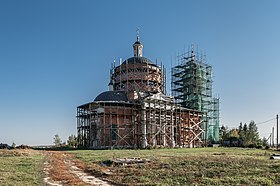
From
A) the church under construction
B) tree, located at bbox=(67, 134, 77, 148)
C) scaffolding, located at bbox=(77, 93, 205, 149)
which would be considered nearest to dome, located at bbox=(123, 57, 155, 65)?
the church under construction

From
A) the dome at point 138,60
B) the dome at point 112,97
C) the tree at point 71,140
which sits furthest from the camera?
the tree at point 71,140

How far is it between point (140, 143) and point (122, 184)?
98.3ft

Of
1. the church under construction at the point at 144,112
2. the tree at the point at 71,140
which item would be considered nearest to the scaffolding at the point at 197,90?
the church under construction at the point at 144,112

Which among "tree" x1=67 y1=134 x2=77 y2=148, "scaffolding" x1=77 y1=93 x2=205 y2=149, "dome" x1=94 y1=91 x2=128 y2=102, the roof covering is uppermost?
the roof covering

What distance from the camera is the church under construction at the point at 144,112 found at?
40.1 meters

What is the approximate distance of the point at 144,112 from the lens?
136ft

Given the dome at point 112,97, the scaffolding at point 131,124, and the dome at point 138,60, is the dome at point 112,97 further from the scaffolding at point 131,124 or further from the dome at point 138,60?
the dome at point 138,60

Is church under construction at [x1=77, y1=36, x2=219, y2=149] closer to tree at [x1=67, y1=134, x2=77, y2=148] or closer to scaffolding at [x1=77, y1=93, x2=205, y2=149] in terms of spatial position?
scaffolding at [x1=77, y1=93, x2=205, y2=149]

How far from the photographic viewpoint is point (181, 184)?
34.9ft

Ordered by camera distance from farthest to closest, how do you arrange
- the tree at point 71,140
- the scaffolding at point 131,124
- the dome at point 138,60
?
the tree at point 71,140 < the dome at point 138,60 < the scaffolding at point 131,124

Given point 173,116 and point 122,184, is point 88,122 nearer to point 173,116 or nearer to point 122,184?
point 173,116

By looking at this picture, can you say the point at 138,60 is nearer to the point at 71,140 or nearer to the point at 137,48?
the point at 137,48

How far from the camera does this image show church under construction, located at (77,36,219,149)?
40.1 meters

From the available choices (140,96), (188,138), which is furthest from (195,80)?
(140,96)
